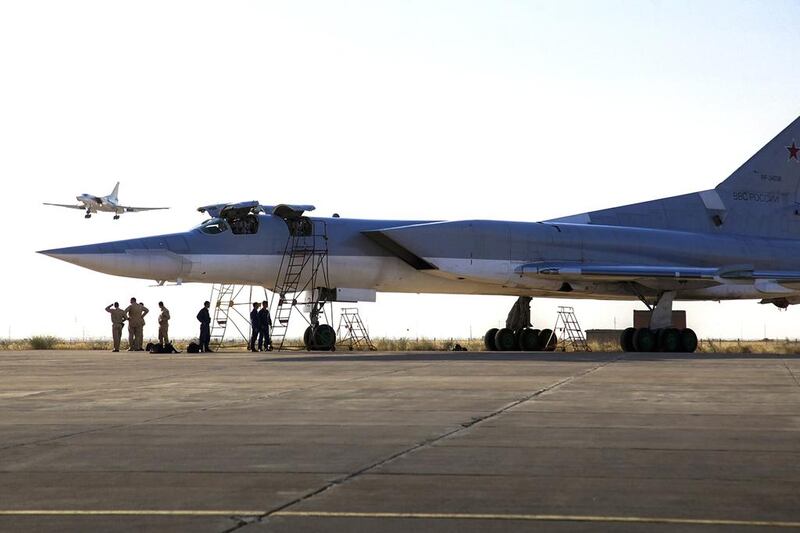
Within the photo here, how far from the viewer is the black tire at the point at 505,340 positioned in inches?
1214

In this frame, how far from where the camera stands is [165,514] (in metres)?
5.31

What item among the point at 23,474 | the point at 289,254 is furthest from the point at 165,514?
the point at 289,254

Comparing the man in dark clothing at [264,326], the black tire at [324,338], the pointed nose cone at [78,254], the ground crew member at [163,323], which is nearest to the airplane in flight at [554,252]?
the pointed nose cone at [78,254]

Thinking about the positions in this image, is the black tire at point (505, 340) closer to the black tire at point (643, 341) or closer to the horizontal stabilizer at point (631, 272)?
the horizontal stabilizer at point (631, 272)

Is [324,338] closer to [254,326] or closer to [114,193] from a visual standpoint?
[254,326]

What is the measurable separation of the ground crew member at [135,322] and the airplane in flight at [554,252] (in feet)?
12.4

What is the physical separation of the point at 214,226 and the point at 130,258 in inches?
84.3

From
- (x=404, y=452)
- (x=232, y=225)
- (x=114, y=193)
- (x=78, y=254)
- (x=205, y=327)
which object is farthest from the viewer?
(x=114, y=193)

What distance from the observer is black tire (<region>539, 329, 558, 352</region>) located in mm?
30922

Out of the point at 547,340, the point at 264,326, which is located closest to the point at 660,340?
the point at 547,340

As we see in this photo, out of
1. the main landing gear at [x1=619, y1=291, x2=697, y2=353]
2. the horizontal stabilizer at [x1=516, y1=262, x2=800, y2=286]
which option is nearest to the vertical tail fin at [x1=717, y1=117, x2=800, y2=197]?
the horizontal stabilizer at [x1=516, y1=262, x2=800, y2=286]

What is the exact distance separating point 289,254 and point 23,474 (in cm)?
1933

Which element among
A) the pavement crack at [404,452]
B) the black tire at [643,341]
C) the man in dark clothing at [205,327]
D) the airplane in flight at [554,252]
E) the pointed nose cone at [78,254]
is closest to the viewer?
the pavement crack at [404,452]

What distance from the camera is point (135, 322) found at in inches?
1120
